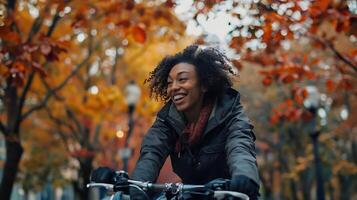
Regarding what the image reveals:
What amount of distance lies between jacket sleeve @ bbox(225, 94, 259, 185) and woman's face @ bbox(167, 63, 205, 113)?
268mm

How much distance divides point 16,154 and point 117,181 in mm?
7588

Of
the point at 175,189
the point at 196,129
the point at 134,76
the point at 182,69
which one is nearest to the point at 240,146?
the point at 196,129

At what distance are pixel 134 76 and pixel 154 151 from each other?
20758 mm

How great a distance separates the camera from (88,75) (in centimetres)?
2141

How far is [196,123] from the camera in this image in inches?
150

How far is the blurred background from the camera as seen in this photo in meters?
7.80

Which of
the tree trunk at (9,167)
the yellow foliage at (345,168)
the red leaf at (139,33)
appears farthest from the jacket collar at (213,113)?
the yellow foliage at (345,168)

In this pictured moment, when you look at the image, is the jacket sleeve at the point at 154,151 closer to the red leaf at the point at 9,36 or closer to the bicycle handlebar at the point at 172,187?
the bicycle handlebar at the point at 172,187

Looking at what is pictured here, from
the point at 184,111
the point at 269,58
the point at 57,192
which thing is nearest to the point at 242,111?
the point at 184,111

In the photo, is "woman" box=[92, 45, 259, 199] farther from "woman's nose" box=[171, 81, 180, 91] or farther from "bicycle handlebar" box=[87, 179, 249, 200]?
"bicycle handlebar" box=[87, 179, 249, 200]

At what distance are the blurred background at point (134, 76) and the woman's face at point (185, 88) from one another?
1.79ft

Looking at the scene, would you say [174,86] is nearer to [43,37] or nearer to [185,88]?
[185,88]

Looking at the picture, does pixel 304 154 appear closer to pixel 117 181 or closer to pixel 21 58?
pixel 21 58

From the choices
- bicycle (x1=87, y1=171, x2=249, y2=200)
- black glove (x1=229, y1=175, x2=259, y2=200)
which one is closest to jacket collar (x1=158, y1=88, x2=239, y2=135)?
bicycle (x1=87, y1=171, x2=249, y2=200)
